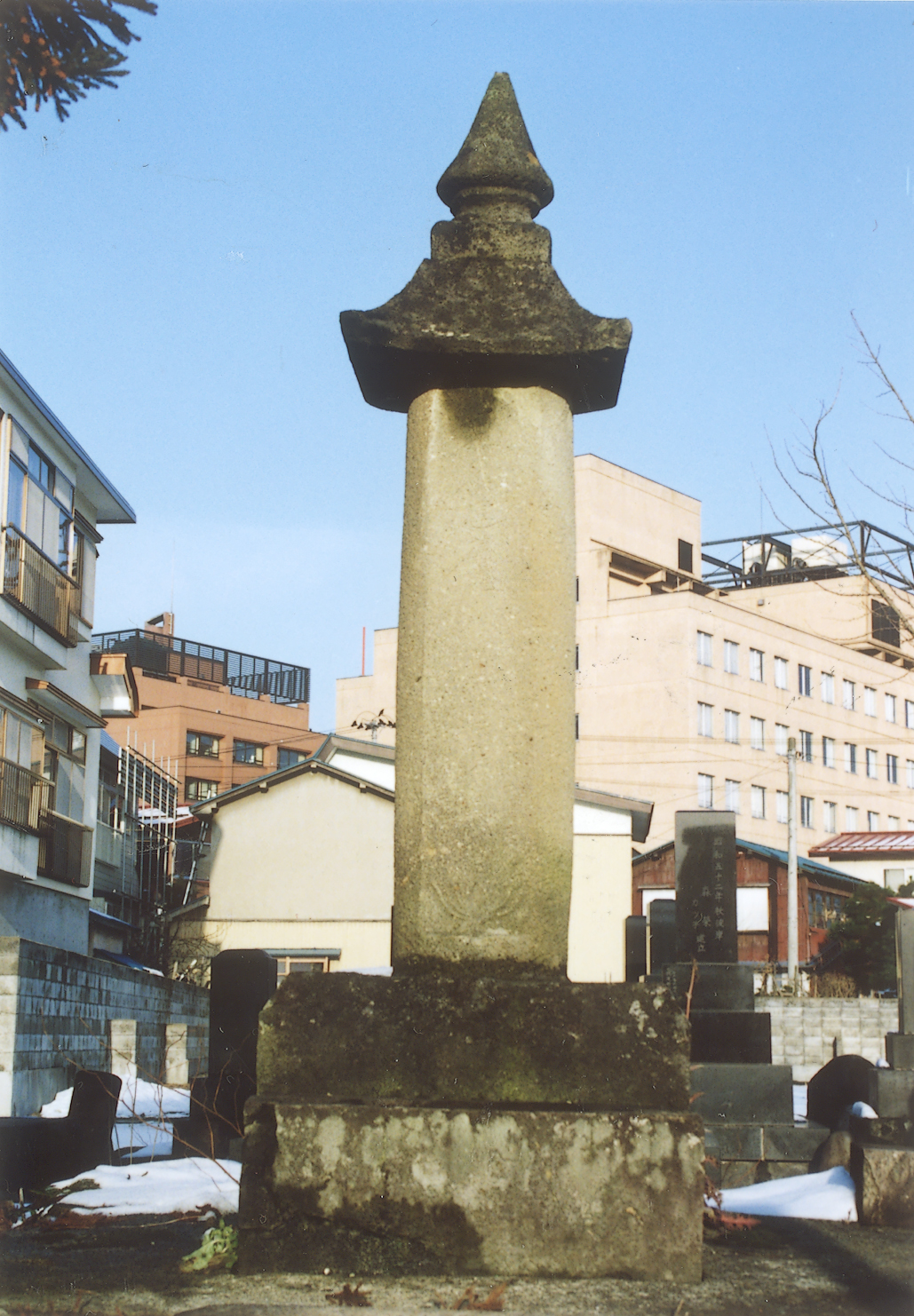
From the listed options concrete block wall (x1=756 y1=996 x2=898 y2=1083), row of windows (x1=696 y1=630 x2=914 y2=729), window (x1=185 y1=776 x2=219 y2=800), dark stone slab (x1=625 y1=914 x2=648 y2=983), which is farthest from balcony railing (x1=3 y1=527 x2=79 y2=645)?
row of windows (x1=696 y1=630 x2=914 y2=729)

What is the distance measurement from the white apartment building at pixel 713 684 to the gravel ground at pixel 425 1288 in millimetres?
49069

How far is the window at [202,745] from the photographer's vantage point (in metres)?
53.8

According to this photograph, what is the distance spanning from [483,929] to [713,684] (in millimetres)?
53886

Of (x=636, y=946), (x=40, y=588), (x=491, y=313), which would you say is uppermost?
(x=40, y=588)

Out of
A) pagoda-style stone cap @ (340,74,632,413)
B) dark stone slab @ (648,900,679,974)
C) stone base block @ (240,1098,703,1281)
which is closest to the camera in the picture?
stone base block @ (240,1098,703,1281)

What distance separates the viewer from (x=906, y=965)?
11844mm

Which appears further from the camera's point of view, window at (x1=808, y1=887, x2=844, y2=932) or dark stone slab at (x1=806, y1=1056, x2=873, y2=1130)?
window at (x1=808, y1=887, x2=844, y2=932)

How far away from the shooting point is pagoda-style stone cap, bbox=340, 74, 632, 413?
14.4 ft

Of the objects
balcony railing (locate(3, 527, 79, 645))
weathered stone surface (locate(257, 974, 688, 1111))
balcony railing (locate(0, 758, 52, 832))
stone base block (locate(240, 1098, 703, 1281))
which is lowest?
stone base block (locate(240, 1098, 703, 1281))

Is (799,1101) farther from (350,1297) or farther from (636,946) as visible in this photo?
(350,1297)

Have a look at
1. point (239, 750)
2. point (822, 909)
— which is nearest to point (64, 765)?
point (822, 909)

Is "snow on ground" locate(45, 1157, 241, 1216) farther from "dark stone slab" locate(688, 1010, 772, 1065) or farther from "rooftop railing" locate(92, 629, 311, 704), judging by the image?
"rooftop railing" locate(92, 629, 311, 704)

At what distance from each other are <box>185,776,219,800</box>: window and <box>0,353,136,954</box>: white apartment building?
97.0ft

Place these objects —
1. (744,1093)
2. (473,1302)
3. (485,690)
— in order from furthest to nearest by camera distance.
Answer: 1. (744,1093)
2. (485,690)
3. (473,1302)
